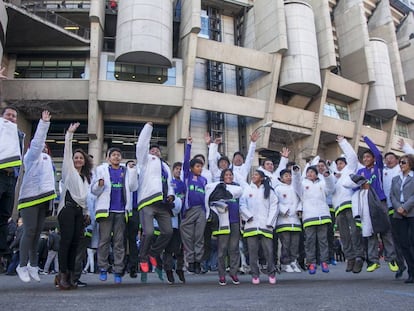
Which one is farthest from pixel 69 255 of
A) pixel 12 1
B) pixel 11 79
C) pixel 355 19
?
pixel 355 19

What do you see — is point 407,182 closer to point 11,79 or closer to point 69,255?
point 69,255

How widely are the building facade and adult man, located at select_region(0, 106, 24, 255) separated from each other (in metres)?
19.9

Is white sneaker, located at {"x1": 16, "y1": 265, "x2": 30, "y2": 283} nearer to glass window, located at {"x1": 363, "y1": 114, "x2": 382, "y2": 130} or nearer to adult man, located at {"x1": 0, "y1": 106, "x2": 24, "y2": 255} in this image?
adult man, located at {"x1": 0, "y1": 106, "x2": 24, "y2": 255}

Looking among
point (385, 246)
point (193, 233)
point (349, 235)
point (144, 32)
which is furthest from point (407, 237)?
point (144, 32)

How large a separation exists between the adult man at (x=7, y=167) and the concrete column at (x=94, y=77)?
69.7 ft

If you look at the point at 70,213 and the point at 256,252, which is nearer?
the point at 70,213

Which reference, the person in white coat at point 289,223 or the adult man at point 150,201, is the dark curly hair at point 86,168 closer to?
the adult man at point 150,201

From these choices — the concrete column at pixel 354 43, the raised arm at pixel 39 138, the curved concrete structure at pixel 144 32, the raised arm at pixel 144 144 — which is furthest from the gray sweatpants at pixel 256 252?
the concrete column at pixel 354 43

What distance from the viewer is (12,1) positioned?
27828mm

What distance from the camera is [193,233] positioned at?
686 centimetres

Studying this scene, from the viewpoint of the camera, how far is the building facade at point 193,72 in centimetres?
2620

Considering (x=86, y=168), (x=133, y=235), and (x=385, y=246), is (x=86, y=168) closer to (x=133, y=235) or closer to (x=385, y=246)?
(x=133, y=235)

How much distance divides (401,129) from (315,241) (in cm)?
4096

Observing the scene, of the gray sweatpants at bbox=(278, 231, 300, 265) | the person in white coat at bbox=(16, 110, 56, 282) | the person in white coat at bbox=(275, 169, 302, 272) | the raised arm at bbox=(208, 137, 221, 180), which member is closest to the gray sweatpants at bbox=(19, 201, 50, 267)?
the person in white coat at bbox=(16, 110, 56, 282)
